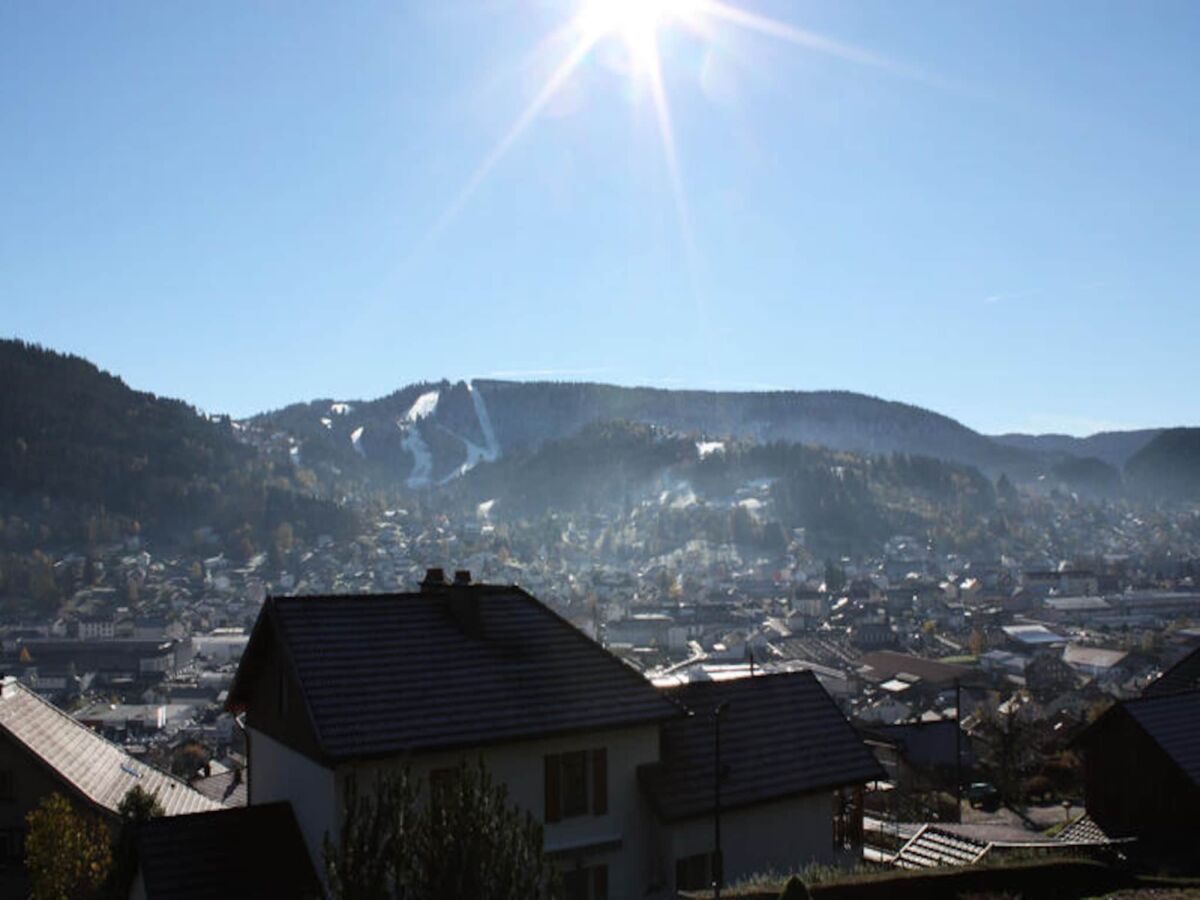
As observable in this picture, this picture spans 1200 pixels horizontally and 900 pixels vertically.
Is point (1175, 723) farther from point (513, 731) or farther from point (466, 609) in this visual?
point (466, 609)

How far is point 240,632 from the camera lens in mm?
162750

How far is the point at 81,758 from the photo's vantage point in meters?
27.9

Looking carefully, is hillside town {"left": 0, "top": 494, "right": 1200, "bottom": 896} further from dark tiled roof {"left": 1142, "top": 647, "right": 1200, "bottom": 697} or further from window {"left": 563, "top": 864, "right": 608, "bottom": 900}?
window {"left": 563, "top": 864, "right": 608, "bottom": 900}

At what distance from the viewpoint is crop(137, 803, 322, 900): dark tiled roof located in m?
14.1

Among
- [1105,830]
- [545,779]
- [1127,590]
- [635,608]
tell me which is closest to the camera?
[545,779]

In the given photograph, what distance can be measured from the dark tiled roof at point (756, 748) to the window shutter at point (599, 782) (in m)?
0.74

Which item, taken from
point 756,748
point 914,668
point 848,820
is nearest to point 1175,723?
point 848,820

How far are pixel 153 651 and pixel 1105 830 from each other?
132 m

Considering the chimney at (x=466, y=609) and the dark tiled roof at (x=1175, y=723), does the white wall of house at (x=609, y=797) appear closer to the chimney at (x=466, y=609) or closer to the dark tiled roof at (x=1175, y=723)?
the chimney at (x=466, y=609)

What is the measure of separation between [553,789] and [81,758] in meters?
18.2

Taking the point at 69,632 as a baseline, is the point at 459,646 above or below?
above

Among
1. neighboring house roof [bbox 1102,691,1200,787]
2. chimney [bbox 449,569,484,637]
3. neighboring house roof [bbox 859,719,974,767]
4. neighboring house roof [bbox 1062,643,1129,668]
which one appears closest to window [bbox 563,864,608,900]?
chimney [bbox 449,569,484,637]

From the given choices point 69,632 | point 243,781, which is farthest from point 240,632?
point 243,781

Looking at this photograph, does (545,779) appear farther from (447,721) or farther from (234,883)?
(234,883)
